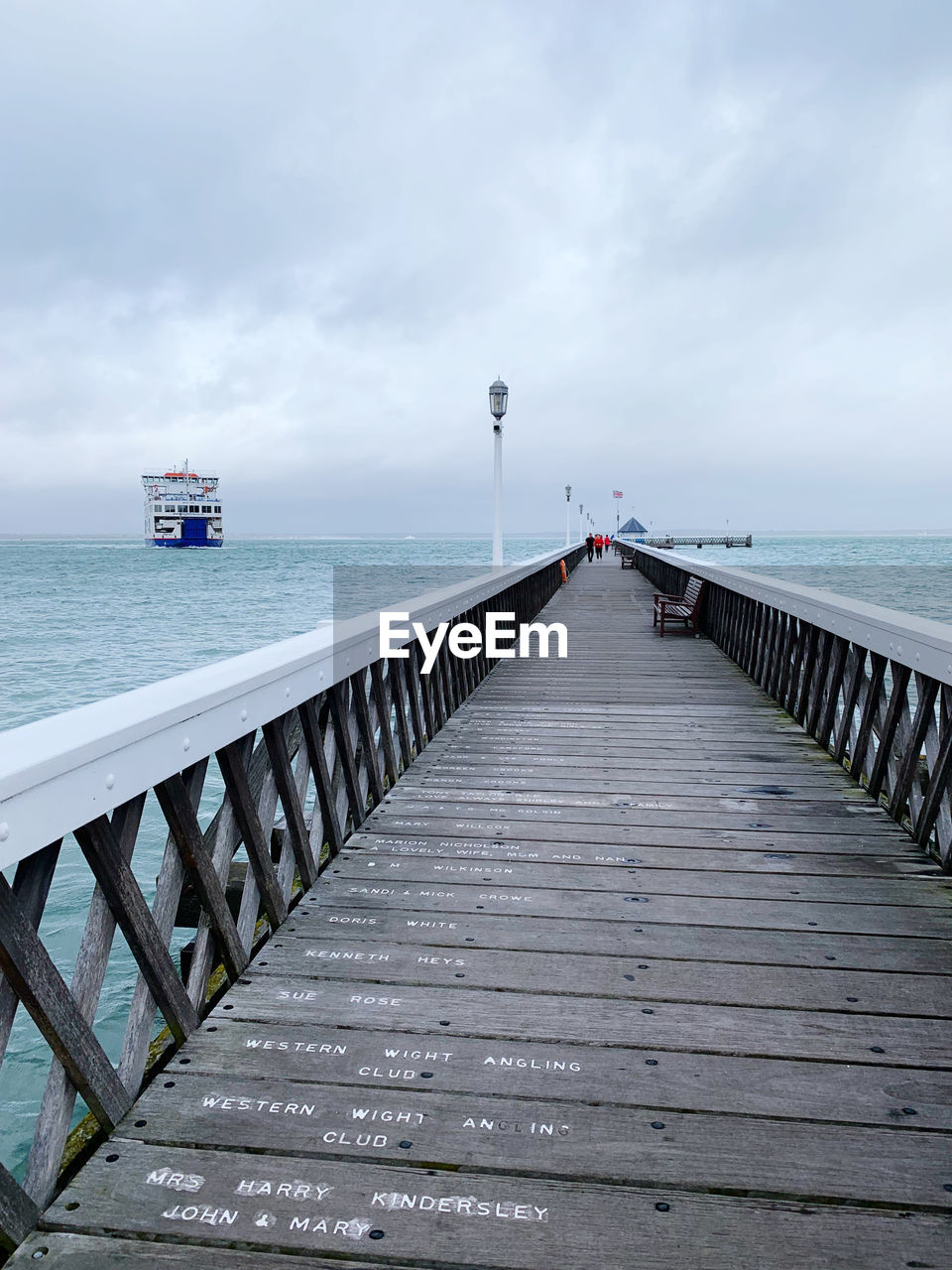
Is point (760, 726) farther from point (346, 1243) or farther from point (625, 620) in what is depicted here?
point (625, 620)

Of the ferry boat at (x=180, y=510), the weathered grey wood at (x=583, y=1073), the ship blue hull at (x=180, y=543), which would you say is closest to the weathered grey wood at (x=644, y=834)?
the weathered grey wood at (x=583, y=1073)

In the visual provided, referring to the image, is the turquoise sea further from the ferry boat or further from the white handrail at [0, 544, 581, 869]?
the ferry boat

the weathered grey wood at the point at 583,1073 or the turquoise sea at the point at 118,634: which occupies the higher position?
the weathered grey wood at the point at 583,1073

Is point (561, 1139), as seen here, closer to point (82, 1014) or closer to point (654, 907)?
point (82, 1014)

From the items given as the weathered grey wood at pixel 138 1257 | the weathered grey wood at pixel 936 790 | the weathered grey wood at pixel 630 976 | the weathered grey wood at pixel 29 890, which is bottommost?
the weathered grey wood at pixel 630 976

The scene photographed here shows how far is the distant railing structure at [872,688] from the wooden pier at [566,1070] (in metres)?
0.21

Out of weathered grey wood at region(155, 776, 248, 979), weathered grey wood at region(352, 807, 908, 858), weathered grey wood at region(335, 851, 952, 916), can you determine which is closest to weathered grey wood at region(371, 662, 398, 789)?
weathered grey wood at region(352, 807, 908, 858)

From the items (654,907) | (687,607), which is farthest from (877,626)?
(687,607)

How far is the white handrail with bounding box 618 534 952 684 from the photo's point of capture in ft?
9.51

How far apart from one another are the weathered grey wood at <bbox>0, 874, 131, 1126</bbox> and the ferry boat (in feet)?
356

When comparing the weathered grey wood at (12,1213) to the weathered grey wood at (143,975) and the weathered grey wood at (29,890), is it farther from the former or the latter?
the weathered grey wood at (143,975)

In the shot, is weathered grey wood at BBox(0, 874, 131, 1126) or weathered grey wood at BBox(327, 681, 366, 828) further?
weathered grey wood at BBox(327, 681, 366, 828)

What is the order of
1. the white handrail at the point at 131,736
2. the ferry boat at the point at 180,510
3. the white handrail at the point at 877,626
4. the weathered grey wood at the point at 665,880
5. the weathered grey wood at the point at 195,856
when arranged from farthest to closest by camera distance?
the ferry boat at the point at 180,510, the white handrail at the point at 877,626, the weathered grey wood at the point at 665,880, the weathered grey wood at the point at 195,856, the white handrail at the point at 131,736

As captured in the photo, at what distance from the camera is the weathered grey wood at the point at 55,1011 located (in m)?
1.32
